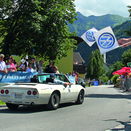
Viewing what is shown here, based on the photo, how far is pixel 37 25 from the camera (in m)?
19.7

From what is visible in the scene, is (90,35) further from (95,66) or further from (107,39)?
(107,39)

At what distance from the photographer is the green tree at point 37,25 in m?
20.1

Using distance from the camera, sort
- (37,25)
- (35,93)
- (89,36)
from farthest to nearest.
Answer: (89,36) < (37,25) < (35,93)

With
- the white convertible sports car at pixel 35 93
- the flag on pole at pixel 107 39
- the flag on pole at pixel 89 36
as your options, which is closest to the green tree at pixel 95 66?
the flag on pole at pixel 89 36

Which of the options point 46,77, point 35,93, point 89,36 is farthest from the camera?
point 89,36

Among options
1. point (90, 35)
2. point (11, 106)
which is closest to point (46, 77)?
point (11, 106)

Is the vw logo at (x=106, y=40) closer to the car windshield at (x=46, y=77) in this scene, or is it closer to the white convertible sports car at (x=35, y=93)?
the car windshield at (x=46, y=77)

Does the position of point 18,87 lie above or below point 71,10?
below

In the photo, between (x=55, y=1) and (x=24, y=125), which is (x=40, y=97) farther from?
(x=55, y=1)

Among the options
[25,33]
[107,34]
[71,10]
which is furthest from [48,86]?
[107,34]

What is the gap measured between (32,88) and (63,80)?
229 cm

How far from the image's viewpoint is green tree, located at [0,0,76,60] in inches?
790

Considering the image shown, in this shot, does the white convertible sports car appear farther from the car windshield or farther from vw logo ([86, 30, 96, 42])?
vw logo ([86, 30, 96, 42])

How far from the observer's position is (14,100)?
8234mm
